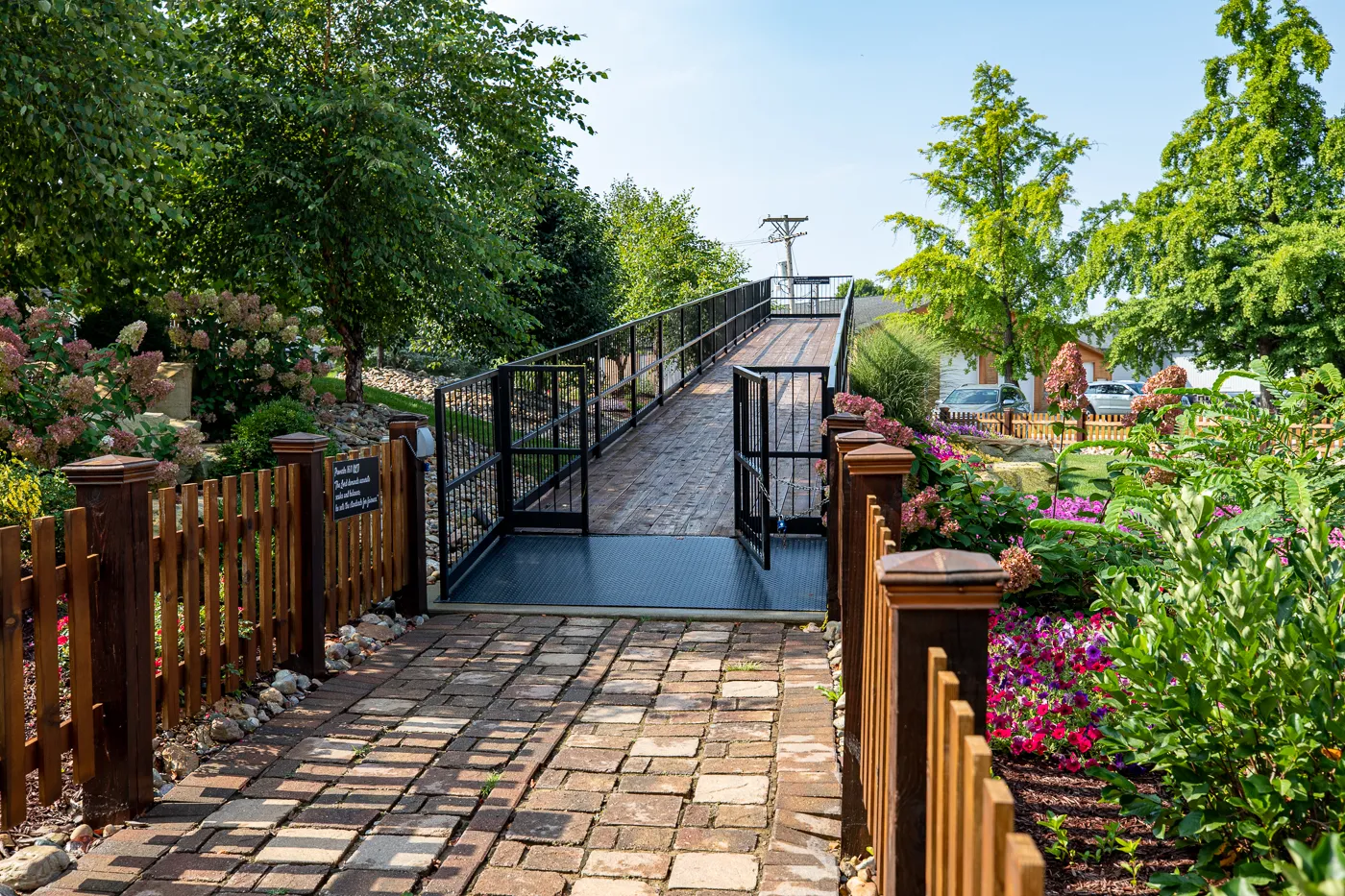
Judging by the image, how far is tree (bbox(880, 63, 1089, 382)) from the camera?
30.1 metres

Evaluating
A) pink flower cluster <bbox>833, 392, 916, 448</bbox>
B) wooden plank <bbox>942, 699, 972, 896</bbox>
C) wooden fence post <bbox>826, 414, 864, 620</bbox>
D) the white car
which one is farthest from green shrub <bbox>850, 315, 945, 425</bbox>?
the white car

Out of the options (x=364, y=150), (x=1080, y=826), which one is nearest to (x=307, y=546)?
(x=1080, y=826)

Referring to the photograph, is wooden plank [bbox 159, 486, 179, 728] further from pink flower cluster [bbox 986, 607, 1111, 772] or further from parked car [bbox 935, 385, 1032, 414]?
parked car [bbox 935, 385, 1032, 414]

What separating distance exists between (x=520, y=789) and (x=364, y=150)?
10.0 m

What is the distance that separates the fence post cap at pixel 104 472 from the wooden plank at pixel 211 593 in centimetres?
76

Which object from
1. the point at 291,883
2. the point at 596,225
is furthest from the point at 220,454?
the point at 596,225

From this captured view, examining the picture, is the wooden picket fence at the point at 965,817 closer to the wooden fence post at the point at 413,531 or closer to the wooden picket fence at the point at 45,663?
the wooden picket fence at the point at 45,663

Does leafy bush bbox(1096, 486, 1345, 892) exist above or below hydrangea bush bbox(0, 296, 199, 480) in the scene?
below

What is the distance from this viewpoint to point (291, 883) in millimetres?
3713

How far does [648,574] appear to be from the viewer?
27.0ft

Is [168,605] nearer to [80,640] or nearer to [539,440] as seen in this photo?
[80,640]

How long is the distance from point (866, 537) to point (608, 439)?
10102 millimetres

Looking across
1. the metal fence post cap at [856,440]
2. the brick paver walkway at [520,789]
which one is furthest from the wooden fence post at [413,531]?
the metal fence post cap at [856,440]

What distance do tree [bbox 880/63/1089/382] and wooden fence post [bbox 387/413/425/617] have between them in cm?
2481
